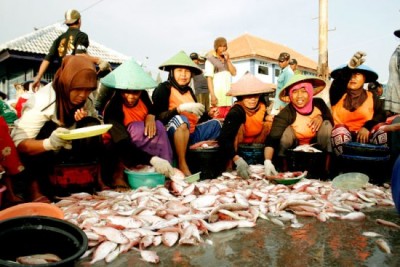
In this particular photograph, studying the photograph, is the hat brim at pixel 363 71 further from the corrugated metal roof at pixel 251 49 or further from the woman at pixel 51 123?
the corrugated metal roof at pixel 251 49

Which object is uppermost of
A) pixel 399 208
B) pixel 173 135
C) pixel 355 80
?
pixel 355 80

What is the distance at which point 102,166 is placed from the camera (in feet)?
12.4

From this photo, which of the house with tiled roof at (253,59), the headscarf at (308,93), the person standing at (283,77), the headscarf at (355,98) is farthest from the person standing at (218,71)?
the house with tiled roof at (253,59)

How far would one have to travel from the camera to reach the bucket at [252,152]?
456 cm

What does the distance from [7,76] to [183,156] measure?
13.9 m

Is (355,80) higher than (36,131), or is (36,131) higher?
(355,80)

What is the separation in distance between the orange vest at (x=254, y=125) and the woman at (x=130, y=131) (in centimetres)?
132

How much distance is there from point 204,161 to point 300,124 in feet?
4.68

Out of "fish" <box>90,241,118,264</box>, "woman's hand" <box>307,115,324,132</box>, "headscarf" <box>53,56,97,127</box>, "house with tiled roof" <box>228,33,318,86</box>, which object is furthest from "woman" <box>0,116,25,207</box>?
"house with tiled roof" <box>228,33,318,86</box>

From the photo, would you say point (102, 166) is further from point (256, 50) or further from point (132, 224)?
point (256, 50)

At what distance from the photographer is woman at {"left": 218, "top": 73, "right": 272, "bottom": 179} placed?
14.1ft

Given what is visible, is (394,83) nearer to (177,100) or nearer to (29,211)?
(177,100)

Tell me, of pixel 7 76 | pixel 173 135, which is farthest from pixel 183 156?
pixel 7 76

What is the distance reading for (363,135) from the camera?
13.9ft
